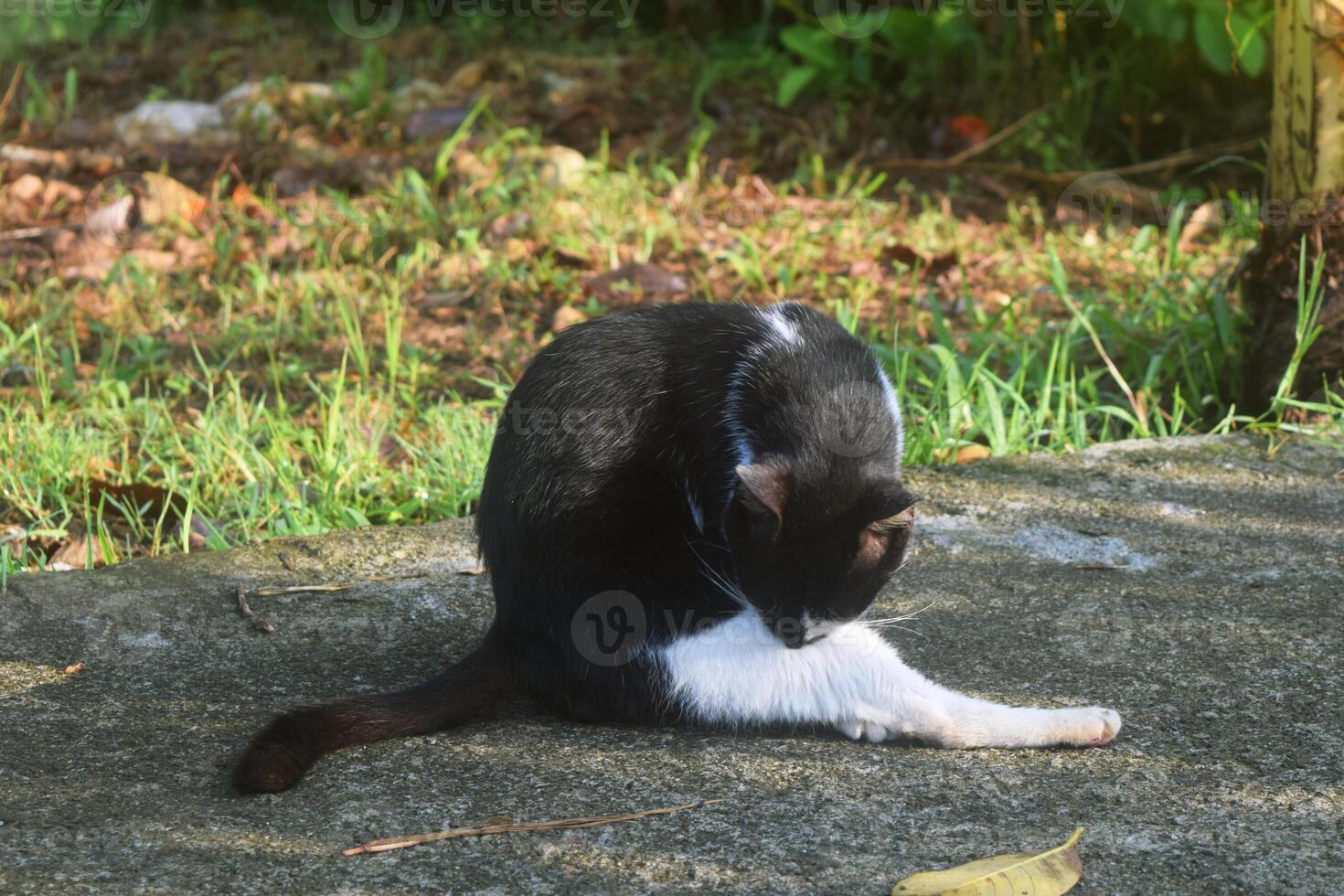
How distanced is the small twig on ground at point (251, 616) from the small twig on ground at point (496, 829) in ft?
2.86

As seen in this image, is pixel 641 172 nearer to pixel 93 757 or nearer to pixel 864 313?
pixel 864 313

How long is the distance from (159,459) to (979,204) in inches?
137

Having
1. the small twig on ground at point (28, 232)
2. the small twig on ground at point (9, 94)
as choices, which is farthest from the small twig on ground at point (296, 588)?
the small twig on ground at point (9, 94)

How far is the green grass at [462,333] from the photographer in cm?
367

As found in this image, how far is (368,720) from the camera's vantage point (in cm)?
224

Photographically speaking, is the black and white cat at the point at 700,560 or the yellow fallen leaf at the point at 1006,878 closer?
the yellow fallen leaf at the point at 1006,878

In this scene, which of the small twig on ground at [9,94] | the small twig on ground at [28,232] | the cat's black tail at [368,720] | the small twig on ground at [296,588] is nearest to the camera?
the cat's black tail at [368,720]

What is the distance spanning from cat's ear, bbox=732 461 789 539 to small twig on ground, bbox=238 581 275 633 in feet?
3.34

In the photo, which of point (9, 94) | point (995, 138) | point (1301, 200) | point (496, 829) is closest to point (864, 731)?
point (496, 829)

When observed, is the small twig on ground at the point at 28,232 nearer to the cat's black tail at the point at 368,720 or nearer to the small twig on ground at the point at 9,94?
the small twig on ground at the point at 9,94

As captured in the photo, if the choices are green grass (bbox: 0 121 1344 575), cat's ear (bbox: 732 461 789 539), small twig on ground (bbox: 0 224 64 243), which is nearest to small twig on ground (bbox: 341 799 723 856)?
cat's ear (bbox: 732 461 789 539)

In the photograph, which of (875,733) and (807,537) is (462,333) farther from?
(875,733)

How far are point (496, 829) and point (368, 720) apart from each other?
0.36 m

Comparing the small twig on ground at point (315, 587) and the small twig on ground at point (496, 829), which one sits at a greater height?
the small twig on ground at point (315, 587)
